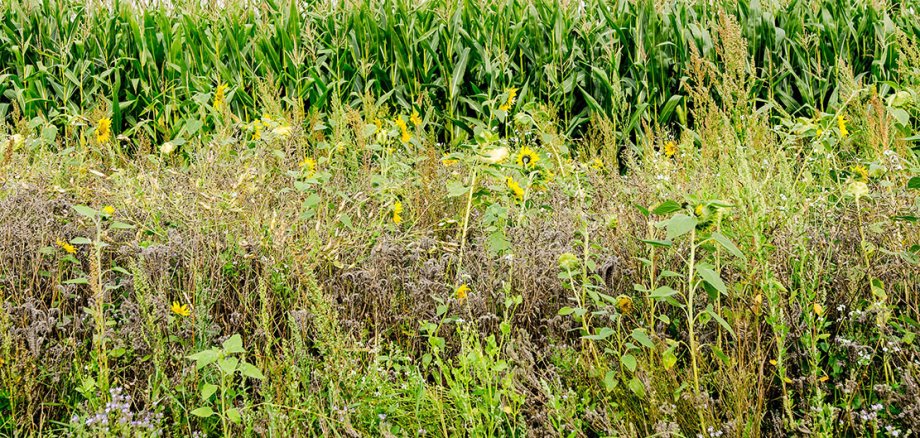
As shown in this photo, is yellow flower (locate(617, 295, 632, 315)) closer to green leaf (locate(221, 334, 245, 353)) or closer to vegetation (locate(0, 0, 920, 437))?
vegetation (locate(0, 0, 920, 437))

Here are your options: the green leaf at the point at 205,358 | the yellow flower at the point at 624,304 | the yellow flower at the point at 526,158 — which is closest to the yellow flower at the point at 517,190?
the yellow flower at the point at 526,158

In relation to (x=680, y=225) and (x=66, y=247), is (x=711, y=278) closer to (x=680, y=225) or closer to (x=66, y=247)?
(x=680, y=225)

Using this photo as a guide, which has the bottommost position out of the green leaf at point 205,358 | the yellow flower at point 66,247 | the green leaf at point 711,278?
the yellow flower at point 66,247

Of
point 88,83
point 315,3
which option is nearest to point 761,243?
point 315,3

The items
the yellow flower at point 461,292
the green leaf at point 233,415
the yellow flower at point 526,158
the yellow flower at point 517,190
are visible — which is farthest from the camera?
the yellow flower at point 526,158

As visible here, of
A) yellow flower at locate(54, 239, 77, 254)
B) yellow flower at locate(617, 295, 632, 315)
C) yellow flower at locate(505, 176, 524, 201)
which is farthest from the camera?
yellow flower at locate(505, 176, 524, 201)

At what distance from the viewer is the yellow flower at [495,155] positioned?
2703mm

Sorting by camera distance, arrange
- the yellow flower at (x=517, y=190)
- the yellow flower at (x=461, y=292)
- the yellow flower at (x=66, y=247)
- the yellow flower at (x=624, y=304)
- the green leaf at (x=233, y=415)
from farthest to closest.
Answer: the yellow flower at (x=517, y=190) < the yellow flower at (x=66, y=247) < the yellow flower at (x=461, y=292) < the yellow flower at (x=624, y=304) < the green leaf at (x=233, y=415)

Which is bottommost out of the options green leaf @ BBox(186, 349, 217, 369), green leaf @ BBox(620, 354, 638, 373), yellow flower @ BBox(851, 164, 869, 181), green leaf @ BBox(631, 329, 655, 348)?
yellow flower @ BBox(851, 164, 869, 181)

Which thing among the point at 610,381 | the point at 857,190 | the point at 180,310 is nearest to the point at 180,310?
the point at 180,310

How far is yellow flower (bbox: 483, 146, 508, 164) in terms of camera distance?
270 cm

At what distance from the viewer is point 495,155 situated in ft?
8.89

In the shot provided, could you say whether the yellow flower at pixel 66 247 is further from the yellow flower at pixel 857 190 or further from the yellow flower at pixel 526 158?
the yellow flower at pixel 857 190

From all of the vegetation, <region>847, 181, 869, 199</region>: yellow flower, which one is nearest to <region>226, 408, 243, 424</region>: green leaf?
the vegetation
